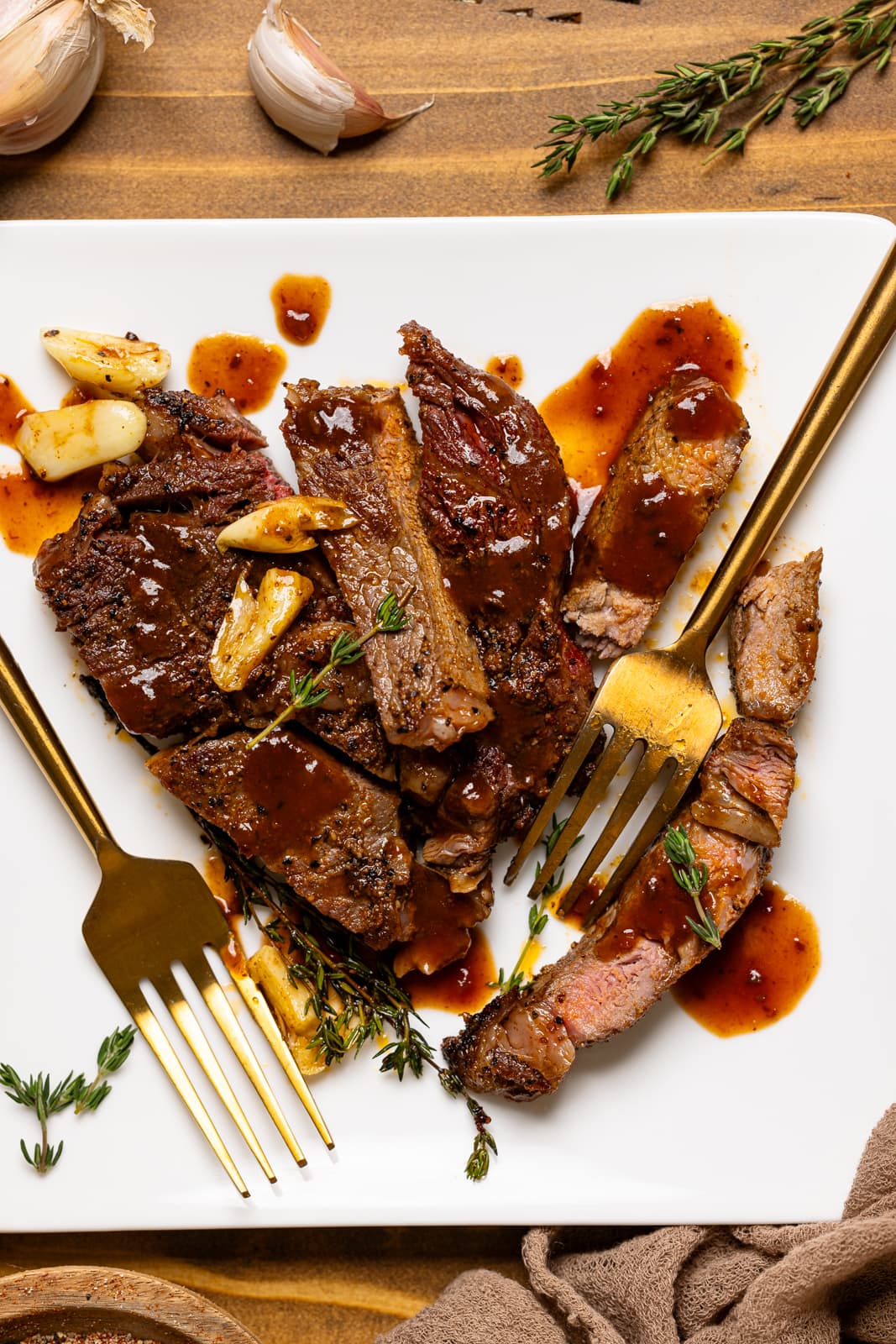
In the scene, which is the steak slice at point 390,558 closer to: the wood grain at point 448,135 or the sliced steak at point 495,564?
the sliced steak at point 495,564

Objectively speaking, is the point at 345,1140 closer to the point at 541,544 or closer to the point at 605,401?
the point at 541,544

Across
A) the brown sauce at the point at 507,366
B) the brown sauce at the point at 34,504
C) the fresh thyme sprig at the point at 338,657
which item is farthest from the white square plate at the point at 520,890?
the fresh thyme sprig at the point at 338,657

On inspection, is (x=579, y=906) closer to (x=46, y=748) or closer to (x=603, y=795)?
(x=603, y=795)

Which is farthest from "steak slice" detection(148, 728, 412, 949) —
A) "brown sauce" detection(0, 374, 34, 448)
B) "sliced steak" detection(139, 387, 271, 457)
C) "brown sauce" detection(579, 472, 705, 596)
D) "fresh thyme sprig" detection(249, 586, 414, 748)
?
"brown sauce" detection(0, 374, 34, 448)

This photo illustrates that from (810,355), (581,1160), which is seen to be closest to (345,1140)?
(581,1160)

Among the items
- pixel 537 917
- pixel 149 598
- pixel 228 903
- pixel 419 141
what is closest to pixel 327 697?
pixel 149 598

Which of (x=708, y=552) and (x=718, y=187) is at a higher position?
(x=718, y=187)
